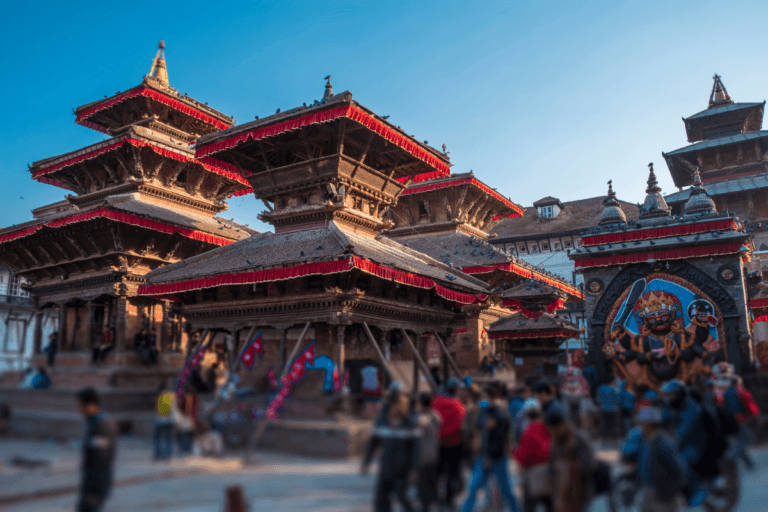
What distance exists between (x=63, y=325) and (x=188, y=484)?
1831 cm

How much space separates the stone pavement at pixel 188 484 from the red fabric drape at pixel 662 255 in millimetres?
10084

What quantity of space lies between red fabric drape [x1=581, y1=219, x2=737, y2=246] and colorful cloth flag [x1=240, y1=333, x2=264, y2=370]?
36.6 feet

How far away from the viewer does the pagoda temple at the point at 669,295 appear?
53.3 feet

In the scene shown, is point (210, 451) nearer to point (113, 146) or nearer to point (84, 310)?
point (84, 310)

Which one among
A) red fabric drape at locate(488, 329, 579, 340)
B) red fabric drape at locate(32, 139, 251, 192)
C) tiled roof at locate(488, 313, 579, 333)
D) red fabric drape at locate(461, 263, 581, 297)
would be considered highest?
red fabric drape at locate(32, 139, 251, 192)

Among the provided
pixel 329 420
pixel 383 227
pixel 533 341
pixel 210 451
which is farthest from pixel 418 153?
pixel 210 451

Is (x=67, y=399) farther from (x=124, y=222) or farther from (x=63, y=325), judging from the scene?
(x=63, y=325)

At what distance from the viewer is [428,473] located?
690 centimetres

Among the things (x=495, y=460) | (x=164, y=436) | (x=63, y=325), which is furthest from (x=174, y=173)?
→ (x=495, y=460)

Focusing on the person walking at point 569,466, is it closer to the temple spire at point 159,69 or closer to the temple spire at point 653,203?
the temple spire at point 653,203

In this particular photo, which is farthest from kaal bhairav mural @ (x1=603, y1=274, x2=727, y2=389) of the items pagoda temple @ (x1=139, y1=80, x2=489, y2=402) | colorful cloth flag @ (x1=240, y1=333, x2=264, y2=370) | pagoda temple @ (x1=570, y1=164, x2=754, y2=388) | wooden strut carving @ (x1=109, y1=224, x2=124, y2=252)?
wooden strut carving @ (x1=109, y1=224, x2=124, y2=252)

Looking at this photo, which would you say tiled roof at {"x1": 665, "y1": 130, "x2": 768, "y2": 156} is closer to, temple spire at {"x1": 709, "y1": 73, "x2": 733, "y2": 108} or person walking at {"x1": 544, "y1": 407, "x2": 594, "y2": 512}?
temple spire at {"x1": 709, "y1": 73, "x2": 733, "y2": 108}

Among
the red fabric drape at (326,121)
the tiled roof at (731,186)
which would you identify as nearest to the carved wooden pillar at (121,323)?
the red fabric drape at (326,121)

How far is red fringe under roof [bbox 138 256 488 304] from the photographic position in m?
13.1
